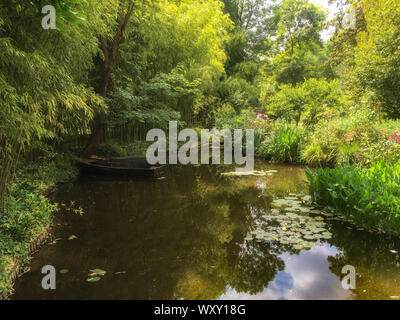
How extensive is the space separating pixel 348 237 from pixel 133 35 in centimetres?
790

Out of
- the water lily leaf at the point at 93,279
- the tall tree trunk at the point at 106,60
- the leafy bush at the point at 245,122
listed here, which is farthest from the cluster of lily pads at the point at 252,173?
the water lily leaf at the point at 93,279

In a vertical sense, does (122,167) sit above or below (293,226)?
above

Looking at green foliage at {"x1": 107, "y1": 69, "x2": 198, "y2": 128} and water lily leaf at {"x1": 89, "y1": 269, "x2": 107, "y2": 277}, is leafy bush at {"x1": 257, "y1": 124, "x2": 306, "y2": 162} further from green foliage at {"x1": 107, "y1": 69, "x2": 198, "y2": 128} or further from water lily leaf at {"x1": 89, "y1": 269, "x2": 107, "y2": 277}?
water lily leaf at {"x1": 89, "y1": 269, "x2": 107, "y2": 277}

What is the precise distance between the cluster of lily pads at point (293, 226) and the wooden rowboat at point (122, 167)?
10.3 feet

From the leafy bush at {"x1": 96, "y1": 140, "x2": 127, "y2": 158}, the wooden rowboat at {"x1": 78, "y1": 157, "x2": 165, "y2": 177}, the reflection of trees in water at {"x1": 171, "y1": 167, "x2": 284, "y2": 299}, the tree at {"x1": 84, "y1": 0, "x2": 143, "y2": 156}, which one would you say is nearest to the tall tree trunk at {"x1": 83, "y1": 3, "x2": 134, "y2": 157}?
the tree at {"x1": 84, "y1": 0, "x2": 143, "y2": 156}

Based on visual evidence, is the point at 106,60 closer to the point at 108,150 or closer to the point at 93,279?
the point at 108,150

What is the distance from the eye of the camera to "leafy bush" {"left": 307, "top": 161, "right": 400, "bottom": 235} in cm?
340

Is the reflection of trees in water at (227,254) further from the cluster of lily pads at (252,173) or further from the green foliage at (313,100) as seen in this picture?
the green foliage at (313,100)

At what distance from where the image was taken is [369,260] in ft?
9.73

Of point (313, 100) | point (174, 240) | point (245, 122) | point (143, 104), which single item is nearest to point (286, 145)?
point (313, 100)

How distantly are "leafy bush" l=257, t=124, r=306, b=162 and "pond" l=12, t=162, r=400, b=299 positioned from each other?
12.4 feet

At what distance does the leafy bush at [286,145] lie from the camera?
8.57 metres

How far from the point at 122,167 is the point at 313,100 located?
660cm
